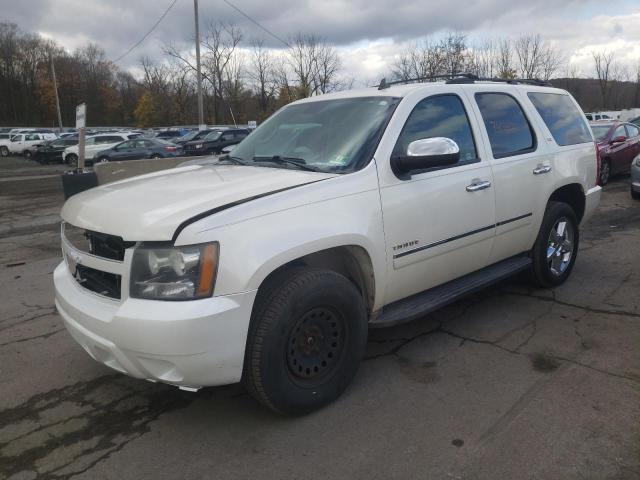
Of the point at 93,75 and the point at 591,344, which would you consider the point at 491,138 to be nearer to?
the point at 591,344

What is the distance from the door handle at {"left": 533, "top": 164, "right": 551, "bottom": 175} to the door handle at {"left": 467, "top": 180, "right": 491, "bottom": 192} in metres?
0.78

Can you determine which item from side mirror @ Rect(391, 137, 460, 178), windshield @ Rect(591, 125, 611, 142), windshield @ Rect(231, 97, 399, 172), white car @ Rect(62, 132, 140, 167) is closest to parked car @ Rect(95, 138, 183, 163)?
white car @ Rect(62, 132, 140, 167)

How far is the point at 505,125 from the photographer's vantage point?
4359 mm

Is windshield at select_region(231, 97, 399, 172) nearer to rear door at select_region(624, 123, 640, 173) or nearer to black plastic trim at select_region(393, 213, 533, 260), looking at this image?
black plastic trim at select_region(393, 213, 533, 260)

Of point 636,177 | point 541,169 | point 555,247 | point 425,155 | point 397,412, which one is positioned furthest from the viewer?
point 636,177

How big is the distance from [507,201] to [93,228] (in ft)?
10.0

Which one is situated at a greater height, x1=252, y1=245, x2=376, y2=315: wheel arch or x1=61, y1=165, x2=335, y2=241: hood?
x1=61, y1=165, x2=335, y2=241: hood

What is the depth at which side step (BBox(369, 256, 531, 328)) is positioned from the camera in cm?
344

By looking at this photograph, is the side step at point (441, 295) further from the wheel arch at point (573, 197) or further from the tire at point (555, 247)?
the wheel arch at point (573, 197)

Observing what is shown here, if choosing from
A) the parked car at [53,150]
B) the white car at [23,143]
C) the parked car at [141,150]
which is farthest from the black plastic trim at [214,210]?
the white car at [23,143]

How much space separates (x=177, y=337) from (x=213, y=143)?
80.2ft

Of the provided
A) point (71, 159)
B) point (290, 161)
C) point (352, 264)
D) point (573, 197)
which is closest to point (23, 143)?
point (71, 159)

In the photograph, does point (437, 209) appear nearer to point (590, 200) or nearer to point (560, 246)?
point (560, 246)

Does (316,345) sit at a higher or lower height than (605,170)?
lower
